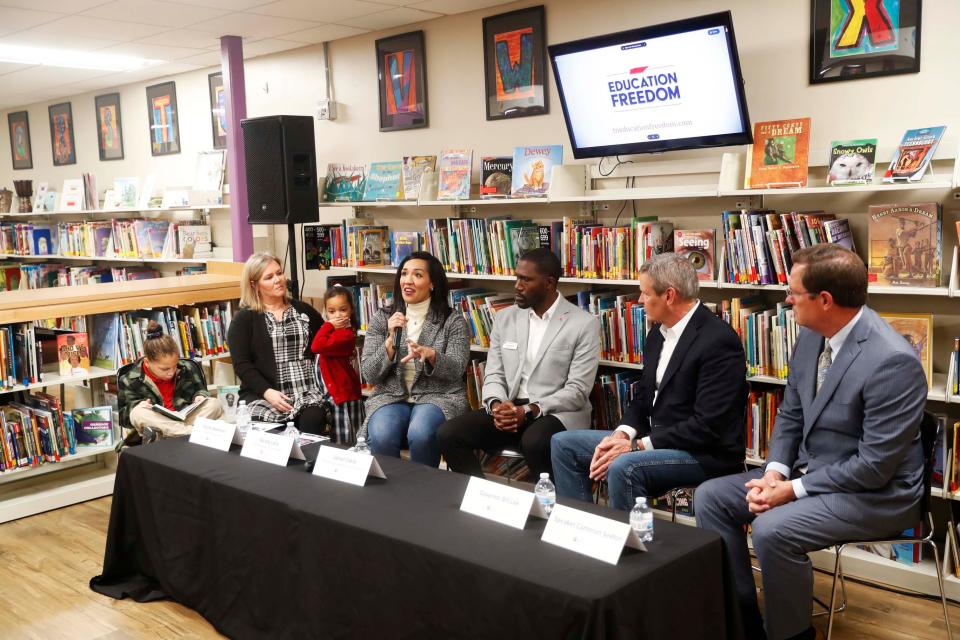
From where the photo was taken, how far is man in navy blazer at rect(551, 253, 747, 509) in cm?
305

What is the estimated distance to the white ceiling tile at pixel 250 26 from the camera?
16.5 ft

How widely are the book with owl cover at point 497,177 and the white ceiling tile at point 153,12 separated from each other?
70.0 inches

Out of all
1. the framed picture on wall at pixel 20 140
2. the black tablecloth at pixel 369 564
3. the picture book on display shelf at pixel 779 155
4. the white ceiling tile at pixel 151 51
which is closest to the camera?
the black tablecloth at pixel 369 564

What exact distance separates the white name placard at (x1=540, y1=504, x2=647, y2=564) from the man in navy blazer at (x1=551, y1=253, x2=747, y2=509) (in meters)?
0.95

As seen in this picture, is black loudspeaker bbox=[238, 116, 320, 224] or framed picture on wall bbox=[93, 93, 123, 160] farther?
framed picture on wall bbox=[93, 93, 123, 160]

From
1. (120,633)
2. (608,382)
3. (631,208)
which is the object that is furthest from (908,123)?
(120,633)

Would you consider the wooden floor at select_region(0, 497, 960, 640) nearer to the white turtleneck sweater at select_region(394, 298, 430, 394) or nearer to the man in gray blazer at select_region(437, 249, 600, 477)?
the man in gray blazer at select_region(437, 249, 600, 477)

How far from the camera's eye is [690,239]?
3.90m

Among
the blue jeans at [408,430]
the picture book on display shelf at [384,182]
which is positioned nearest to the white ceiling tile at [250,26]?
the picture book on display shelf at [384,182]

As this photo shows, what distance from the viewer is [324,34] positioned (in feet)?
18.0

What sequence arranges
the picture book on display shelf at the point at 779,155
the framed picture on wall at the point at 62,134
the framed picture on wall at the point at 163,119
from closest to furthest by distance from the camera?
the picture book on display shelf at the point at 779,155 < the framed picture on wall at the point at 163,119 < the framed picture on wall at the point at 62,134

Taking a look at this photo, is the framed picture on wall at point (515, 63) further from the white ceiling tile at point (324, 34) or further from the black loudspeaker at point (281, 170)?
the black loudspeaker at point (281, 170)

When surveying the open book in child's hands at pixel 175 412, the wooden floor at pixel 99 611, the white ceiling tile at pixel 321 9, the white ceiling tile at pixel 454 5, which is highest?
the white ceiling tile at pixel 321 9

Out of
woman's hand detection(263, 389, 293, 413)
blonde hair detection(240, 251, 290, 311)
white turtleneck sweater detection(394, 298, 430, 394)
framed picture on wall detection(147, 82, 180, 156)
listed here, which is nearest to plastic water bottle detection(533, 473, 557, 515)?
white turtleneck sweater detection(394, 298, 430, 394)
